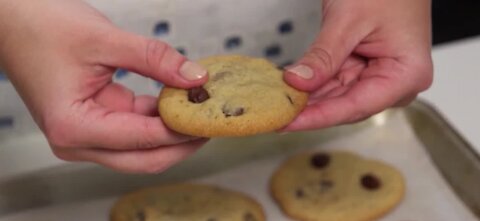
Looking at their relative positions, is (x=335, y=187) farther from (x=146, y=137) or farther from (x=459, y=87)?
(x=146, y=137)

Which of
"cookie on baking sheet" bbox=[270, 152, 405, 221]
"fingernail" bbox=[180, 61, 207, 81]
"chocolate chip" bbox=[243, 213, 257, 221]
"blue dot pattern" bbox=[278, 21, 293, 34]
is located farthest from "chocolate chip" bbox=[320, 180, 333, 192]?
"fingernail" bbox=[180, 61, 207, 81]

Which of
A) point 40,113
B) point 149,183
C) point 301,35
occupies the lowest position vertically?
point 149,183

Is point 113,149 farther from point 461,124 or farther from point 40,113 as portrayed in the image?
point 461,124

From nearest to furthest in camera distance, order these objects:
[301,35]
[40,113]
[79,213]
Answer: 1. [40,113]
2. [79,213]
3. [301,35]

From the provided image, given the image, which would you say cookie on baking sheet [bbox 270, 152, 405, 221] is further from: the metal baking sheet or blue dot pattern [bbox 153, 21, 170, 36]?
blue dot pattern [bbox 153, 21, 170, 36]

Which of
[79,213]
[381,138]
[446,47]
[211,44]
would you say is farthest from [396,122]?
[79,213]

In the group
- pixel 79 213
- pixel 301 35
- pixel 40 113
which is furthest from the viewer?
pixel 301 35

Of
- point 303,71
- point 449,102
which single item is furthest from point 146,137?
point 449,102

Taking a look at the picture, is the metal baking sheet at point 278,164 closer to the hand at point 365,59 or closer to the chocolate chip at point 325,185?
the chocolate chip at point 325,185
